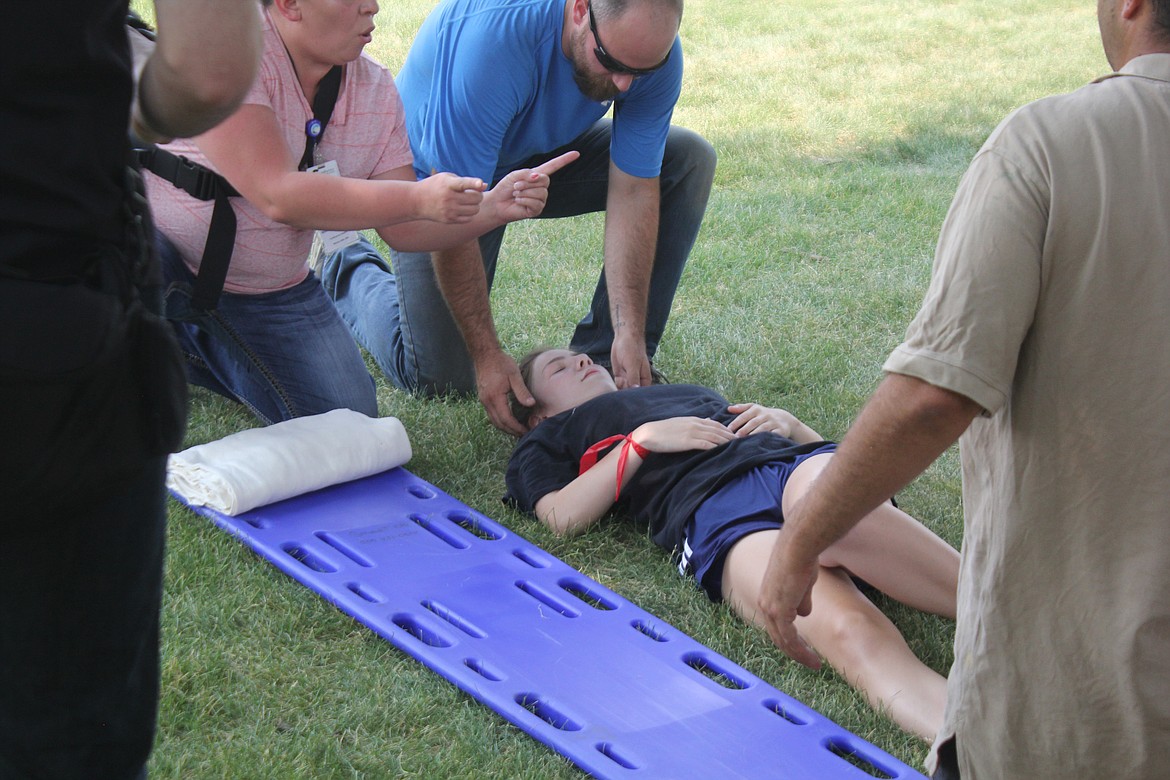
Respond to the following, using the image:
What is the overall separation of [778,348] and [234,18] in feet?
11.7

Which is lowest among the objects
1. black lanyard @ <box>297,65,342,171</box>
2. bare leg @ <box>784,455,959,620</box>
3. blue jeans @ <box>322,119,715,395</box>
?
bare leg @ <box>784,455,959,620</box>

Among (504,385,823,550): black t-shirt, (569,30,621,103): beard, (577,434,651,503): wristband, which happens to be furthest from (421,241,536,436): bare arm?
(569,30,621,103): beard

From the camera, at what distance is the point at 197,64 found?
1.20 meters

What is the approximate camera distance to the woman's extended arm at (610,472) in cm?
311

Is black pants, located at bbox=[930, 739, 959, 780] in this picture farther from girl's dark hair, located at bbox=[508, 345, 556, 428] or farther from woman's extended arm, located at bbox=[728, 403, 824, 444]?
girl's dark hair, located at bbox=[508, 345, 556, 428]

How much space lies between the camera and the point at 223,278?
10.7ft

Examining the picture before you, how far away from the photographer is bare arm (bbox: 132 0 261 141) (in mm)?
1171

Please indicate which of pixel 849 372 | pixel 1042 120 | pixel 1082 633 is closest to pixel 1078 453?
pixel 1082 633

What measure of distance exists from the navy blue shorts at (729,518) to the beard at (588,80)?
1404 mm

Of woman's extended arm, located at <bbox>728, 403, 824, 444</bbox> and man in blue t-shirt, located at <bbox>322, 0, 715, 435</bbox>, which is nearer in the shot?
woman's extended arm, located at <bbox>728, 403, 824, 444</bbox>

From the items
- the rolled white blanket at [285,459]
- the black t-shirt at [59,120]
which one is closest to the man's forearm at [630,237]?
the rolled white blanket at [285,459]

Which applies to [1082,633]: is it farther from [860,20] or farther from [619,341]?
[860,20]

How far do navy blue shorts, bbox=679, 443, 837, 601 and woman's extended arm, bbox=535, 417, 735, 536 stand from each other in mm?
181

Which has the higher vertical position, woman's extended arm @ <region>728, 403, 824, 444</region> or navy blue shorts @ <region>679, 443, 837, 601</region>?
woman's extended arm @ <region>728, 403, 824, 444</region>
